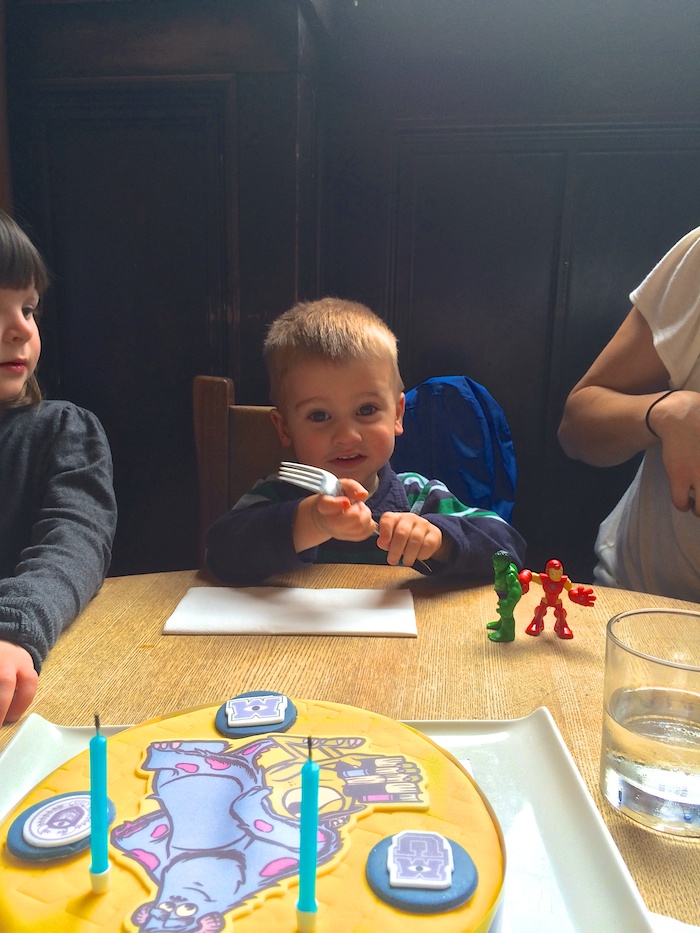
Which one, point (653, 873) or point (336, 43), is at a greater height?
point (336, 43)

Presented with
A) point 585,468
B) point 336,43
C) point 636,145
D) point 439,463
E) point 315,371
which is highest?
point 336,43

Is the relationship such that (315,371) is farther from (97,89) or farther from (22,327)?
(97,89)

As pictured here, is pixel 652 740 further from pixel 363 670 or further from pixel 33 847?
pixel 33 847

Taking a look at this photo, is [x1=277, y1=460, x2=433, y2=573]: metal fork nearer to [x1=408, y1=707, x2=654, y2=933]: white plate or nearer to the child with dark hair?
the child with dark hair

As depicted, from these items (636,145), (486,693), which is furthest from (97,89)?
(486,693)

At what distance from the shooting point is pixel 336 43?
1.96 m

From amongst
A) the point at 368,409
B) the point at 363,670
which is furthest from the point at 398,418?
the point at 363,670

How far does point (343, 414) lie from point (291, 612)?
17.4 inches

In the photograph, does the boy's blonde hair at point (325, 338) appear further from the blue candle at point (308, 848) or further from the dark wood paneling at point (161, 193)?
the blue candle at point (308, 848)

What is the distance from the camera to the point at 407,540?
99cm

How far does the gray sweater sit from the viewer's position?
2.84ft

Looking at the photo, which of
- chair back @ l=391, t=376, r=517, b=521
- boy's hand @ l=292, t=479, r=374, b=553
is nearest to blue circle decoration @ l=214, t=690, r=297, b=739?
boy's hand @ l=292, t=479, r=374, b=553

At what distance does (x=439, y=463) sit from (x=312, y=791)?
4.32ft

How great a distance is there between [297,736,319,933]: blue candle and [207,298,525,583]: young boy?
25.8 inches
